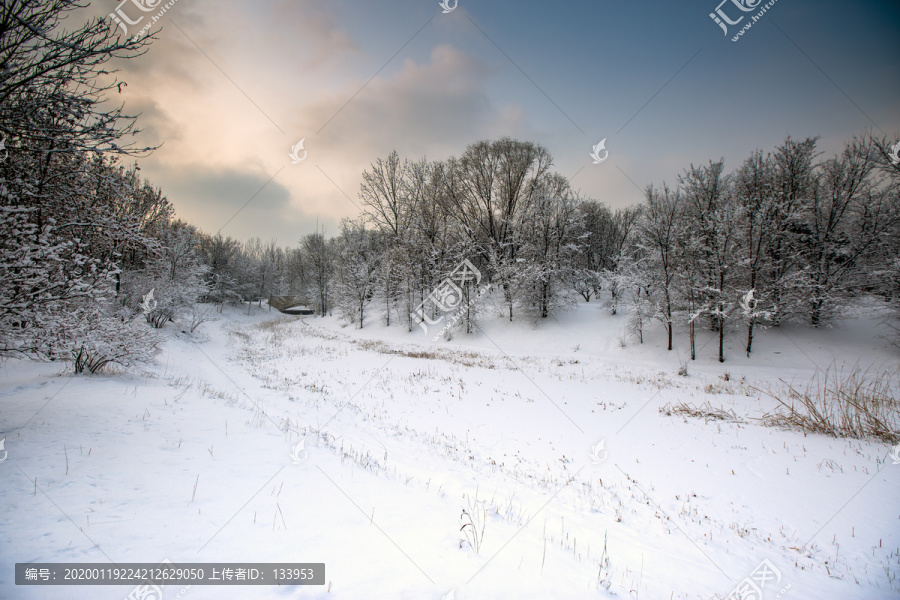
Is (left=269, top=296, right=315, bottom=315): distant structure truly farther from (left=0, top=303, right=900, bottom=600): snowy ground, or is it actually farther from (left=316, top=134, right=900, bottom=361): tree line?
(left=0, top=303, right=900, bottom=600): snowy ground

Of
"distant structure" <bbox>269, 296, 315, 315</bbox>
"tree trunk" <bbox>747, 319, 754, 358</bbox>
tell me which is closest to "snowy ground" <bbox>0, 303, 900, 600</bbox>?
"tree trunk" <bbox>747, 319, 754, 358</bbox>

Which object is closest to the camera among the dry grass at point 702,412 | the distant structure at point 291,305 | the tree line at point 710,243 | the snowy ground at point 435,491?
the snowy ground at point 435,491

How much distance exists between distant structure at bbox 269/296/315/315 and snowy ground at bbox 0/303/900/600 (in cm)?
5394

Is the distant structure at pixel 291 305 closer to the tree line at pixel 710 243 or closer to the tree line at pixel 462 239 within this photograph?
the tree line at pixel 462 239

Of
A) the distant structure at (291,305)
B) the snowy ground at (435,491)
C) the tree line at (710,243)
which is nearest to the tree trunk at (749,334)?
the tree line at (710,243)

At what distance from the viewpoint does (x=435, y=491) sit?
5.13 meters

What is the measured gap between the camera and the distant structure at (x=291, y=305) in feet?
204

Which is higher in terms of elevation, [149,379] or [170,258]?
[170,258]

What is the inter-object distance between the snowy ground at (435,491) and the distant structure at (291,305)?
53935mm

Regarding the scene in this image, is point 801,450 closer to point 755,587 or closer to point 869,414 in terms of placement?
point 869,414

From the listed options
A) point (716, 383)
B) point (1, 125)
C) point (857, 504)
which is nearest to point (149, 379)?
point (1, 125)

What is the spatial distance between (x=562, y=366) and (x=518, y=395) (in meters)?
7.26

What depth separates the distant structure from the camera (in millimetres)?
62281

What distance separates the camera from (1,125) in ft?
16.0
